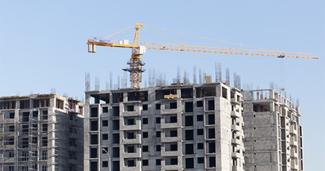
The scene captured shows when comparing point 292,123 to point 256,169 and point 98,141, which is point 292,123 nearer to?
point 256,169

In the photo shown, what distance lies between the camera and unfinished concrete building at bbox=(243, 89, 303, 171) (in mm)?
150375

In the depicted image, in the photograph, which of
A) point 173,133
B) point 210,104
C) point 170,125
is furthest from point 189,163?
point 210,104

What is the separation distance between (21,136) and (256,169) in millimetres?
49143

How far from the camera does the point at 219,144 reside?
135m

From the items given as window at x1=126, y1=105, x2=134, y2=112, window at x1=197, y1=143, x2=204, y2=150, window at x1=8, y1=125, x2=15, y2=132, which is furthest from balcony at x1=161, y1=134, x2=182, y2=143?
window at x1=8, y1=125, x2=15, y2=132

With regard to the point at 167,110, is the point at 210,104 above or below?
above

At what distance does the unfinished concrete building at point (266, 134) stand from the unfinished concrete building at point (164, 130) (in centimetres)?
598

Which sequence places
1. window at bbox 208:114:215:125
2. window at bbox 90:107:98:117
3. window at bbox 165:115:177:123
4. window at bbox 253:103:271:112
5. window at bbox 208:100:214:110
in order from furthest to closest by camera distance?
1. window at bbox 253:103:271:112
2. window at bbox 90:107:98:117
3. window at bbox 165:115:177:123
4. window at bbox 208:100:214:110
5. window at bbox 208:114:215:125

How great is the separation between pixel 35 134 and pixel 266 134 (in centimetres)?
4805

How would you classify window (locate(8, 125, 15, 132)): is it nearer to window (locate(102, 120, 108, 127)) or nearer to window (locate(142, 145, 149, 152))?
window (locate(102, 120, 108, 127))

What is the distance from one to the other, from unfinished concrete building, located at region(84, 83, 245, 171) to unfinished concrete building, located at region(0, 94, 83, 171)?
8.20 m

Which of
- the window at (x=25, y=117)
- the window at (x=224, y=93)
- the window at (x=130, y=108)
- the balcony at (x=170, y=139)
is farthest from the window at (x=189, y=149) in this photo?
the window at (x=25, y=117)

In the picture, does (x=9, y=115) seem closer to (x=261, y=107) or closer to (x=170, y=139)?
(x=170, y=139)

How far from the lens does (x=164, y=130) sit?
137 m
